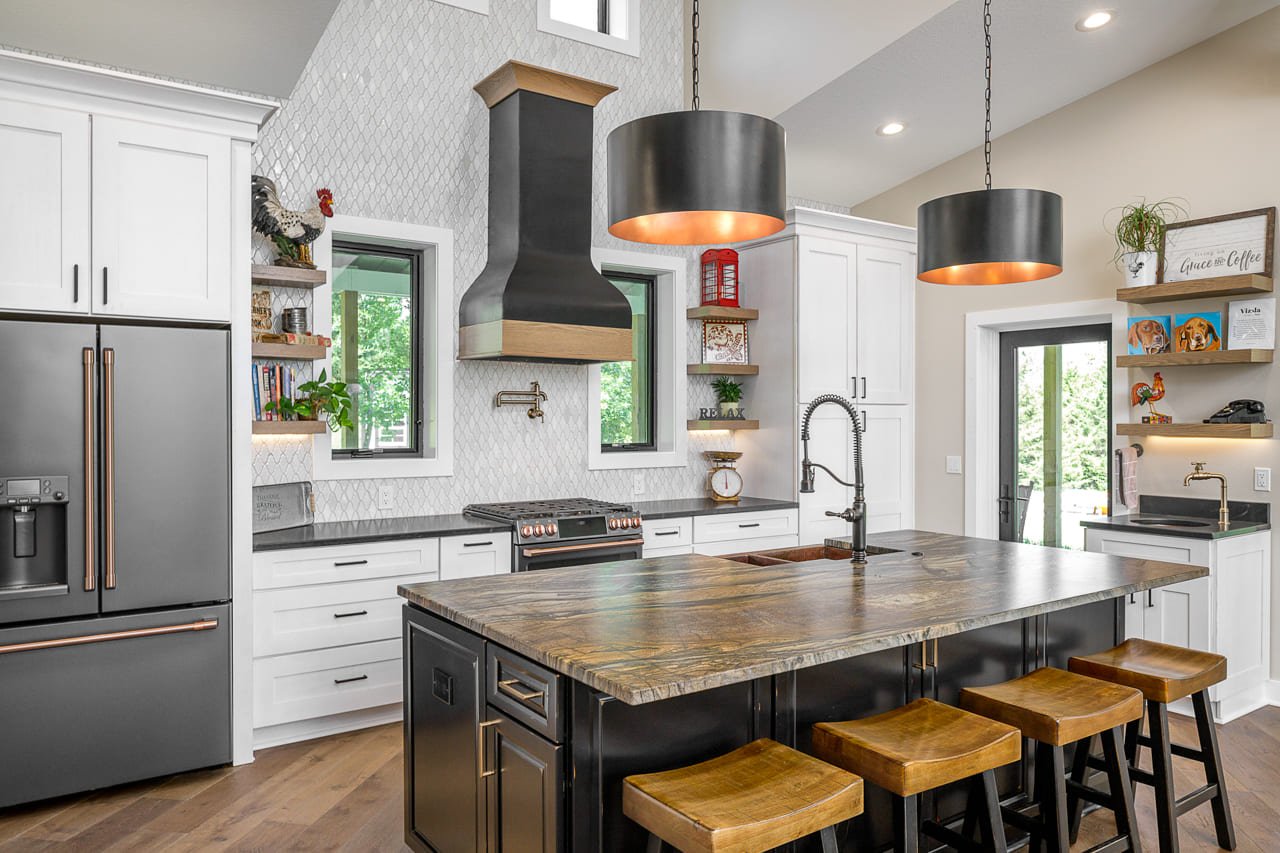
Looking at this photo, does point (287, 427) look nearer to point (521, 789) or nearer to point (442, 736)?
point (442, 736)

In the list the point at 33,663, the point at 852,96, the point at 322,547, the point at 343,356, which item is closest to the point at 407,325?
the point at 343,356

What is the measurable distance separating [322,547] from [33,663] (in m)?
1.05

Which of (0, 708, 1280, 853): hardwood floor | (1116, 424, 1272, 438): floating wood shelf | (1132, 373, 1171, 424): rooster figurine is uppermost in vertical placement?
(1132, 373, 1171, 424): rooster figurine

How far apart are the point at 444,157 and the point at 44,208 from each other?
6.27ft

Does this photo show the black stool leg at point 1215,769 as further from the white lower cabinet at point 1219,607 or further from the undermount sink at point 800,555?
the white lower cabinet at point 1219,607

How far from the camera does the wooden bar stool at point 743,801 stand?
172cm

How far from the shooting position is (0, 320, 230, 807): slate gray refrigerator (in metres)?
3.09

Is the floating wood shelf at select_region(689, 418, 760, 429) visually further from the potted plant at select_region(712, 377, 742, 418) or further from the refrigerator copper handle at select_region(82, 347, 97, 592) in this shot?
the refrigerator copper handle at select_region(82, 347, 97, 592)

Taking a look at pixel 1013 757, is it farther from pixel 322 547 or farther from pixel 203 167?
pixel 203 167

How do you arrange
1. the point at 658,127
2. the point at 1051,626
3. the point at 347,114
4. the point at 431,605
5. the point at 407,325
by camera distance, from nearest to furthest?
1. the point at 658,127
2. the point at 431,605
3. the point at 1051,626
4. the point at 347,114
5. the point at 407,325

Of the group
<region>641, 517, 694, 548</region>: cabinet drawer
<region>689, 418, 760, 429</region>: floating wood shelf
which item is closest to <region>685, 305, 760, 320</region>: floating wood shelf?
<region>689, 418, 760, 429</region>: floating wood shelf

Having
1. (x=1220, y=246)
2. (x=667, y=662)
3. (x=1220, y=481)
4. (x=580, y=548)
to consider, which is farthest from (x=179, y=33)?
(x=1220, y=481)

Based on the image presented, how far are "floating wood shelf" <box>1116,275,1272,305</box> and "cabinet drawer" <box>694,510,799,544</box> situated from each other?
216 cm

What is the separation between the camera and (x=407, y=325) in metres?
4.70
